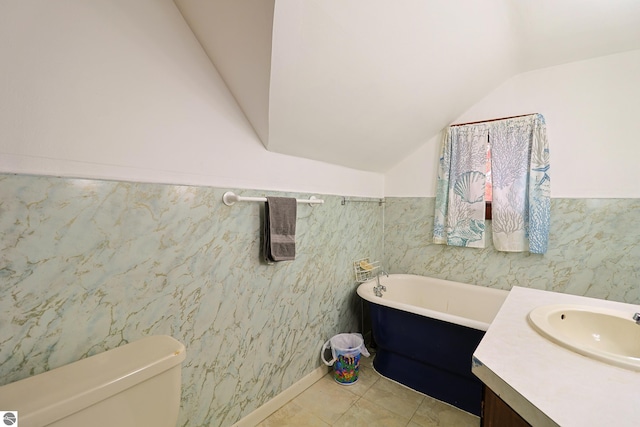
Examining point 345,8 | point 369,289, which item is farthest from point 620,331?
point 345,8

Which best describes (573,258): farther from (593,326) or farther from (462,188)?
(593,326)

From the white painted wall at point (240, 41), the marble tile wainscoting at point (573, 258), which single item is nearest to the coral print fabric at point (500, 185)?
the marble tile wainscoting at point (573, 258)

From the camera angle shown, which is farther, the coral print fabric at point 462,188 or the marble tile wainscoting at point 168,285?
the coral print fabric at point 462,188

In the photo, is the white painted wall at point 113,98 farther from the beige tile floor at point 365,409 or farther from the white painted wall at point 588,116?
the white painted wall at point 588,116

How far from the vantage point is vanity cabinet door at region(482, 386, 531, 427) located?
2.38ft

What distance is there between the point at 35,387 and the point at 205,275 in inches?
27.4

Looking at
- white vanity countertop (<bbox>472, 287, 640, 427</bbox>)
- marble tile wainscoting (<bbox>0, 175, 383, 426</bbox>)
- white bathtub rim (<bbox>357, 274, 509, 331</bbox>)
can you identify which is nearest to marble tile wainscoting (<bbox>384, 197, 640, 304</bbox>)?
white bathtub rim (<bbox>357, 274, 509, 331</bbox>)

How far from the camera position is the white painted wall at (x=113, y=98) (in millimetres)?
915

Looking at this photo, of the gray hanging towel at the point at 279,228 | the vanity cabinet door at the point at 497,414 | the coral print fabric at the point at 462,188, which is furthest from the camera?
the coral print fabric at the point at 462,188

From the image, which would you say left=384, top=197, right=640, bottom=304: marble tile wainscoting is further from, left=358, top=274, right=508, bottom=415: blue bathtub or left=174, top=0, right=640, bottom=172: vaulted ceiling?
Answer: left=174, top=0, right=640, bottom=172: vaulted ceiling

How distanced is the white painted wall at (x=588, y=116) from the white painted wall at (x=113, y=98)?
2.36 m

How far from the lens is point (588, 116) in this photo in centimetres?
208

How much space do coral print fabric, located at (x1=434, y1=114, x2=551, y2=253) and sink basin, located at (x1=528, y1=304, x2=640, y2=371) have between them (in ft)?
3.81

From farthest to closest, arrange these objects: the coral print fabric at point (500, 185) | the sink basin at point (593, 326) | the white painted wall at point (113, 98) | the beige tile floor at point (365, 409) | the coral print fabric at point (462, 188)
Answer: the coral print fabric at point (462, 188), the coral print fabric at point (500, 185), the beige tile floor at point (365, 409), the sink basin at point (593, 326), the white painted wall at point (113, 98)
